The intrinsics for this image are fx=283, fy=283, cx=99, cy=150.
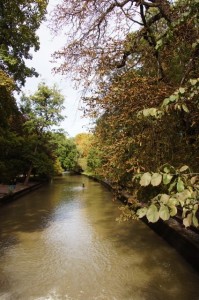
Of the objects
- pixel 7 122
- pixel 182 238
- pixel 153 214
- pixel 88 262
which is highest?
pixel 7 122

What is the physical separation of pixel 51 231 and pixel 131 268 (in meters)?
4.60

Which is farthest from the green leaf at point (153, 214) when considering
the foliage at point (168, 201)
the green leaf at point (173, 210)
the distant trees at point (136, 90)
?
the distant trees at point (136, 90)

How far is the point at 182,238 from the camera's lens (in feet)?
26.6

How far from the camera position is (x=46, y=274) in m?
6.77

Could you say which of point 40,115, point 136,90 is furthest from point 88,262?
point 40,115

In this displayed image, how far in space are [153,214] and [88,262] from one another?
6.68m

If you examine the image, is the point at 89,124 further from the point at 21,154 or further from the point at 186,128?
the point at 21,154

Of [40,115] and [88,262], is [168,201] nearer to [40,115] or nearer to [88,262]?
[88,262]

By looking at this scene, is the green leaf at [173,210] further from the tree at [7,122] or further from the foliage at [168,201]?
the tree at [7,122]

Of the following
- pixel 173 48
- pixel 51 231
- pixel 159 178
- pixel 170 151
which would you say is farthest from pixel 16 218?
pixel 159 178

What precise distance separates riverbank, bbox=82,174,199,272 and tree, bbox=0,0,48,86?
377 inches

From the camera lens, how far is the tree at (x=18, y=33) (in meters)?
13.4

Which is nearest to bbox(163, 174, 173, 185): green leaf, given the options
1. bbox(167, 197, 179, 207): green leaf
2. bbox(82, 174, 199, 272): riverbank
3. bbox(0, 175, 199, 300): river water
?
bbox(167, 197, 179, 207): green leaf

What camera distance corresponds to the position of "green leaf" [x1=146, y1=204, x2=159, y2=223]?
5.04 feet
